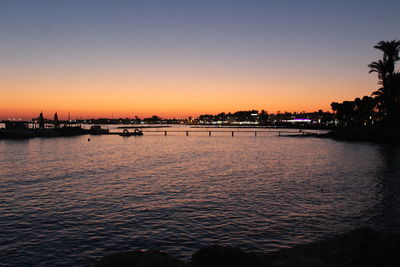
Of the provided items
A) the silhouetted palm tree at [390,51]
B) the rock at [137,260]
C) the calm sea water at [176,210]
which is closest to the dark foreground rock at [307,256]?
the rock at [137,260]

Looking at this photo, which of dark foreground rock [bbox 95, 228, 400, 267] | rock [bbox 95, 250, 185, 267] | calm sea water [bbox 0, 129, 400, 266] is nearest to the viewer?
rock [bbox 95, 250, 185, 267]

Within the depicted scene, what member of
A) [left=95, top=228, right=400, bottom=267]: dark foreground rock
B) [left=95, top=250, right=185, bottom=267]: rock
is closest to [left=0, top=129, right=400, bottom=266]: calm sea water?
[left=95, top=228, right=400, bottom=267]: dark foreground rock

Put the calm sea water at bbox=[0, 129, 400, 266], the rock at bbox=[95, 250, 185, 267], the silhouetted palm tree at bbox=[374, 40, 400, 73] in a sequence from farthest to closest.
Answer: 1. the silhouetted palm tree at bbox=[374, 40, 400, 73]
2. the calm sea water at bbox=[0, 129, 400, 266]
3. the rock at bbox=[95, 250, 185, 267]

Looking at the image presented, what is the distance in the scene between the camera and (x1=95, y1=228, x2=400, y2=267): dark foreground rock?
7.43m

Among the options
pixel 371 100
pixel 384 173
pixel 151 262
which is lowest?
pixel 384 173

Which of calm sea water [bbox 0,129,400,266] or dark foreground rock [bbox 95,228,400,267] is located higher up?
dark foreground rock [bbox 95,228,400,267]

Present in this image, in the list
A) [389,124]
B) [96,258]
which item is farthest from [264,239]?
[389,124]

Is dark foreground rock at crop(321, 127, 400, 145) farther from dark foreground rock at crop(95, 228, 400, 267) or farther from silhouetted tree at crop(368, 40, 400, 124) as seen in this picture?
dark foreground rock at crop(95, 228, 400, 267)

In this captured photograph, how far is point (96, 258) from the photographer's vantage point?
12.9m

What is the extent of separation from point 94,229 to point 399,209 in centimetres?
1806

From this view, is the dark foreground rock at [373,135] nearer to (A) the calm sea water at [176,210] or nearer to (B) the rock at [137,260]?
(A) the calm sea water at [176,210]

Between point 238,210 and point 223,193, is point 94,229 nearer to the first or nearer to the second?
point 238,210

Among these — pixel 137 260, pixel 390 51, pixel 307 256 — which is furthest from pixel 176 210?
pixel 390 51

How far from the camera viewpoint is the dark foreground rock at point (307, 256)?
743 cm
